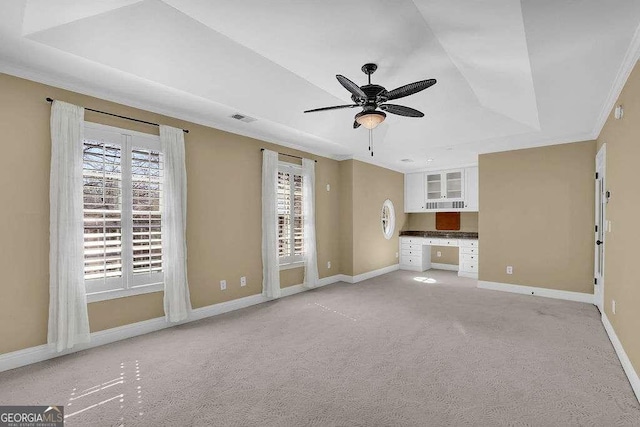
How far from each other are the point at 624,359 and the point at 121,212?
16.8 feet

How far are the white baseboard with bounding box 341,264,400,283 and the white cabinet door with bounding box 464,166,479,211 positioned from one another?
2257 mm

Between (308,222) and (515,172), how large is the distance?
152 inches

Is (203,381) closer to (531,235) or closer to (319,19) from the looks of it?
(319,19)

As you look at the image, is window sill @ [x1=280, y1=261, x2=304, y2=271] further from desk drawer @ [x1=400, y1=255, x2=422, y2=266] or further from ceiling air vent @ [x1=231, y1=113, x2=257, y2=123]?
desk drawer @ [x1=400, y1=255, x2=422, y2=266]

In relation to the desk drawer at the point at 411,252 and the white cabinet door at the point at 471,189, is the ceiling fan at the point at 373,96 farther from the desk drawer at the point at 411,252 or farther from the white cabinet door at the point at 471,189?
the desk drawer at the point at 411,252

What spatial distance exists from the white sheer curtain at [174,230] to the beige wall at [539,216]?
206 inches

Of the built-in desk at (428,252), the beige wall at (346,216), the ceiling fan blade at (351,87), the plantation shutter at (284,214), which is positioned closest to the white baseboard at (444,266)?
the built-in desk at (428,252)

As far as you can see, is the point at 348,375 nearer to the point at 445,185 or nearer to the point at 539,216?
the point at 539,216

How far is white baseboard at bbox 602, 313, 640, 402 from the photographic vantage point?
2.28 m

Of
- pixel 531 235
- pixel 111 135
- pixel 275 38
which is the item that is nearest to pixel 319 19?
pixel 275 38

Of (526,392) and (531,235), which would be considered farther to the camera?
(531,235)

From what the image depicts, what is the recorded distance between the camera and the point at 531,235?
5.27 meters

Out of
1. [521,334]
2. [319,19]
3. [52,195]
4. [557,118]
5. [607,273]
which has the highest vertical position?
[319,19]
